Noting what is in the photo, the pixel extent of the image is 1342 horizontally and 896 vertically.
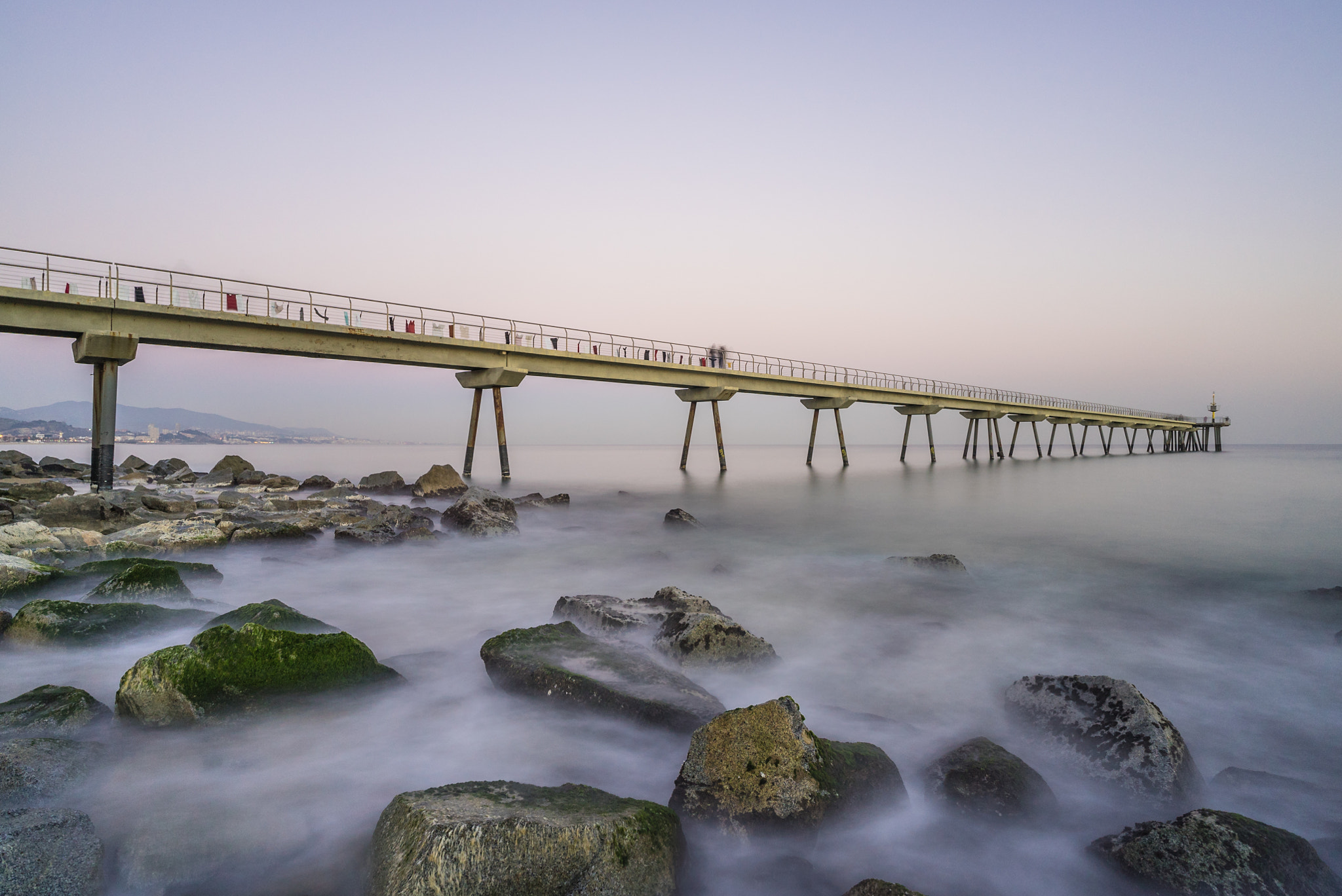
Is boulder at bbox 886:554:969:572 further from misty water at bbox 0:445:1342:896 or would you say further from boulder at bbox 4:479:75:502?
boulder at bbox 4:479:75:502

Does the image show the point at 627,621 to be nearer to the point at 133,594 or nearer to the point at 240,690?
the point at 240,690

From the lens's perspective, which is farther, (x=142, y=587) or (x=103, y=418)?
(x=103, y=418)

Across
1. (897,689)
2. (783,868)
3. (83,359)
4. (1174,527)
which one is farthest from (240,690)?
(1174,527)

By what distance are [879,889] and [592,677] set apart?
272cm

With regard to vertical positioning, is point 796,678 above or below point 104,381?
below

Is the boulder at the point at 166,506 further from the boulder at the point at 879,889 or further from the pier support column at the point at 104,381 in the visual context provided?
the boulder at the point at 879,889

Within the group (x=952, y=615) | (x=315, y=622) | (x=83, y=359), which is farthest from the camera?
(x=83, y=359)

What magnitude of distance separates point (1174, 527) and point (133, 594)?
23363 mm

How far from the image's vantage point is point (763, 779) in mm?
3529

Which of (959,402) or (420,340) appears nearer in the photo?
(420,340)

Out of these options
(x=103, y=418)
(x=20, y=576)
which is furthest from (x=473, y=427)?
(x=20, y=576)

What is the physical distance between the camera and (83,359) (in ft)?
58.4

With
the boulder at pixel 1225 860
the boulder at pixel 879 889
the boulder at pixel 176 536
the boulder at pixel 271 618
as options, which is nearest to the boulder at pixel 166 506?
the boulder at pixel 176 536

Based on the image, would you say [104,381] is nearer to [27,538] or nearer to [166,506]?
[166,506]
